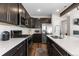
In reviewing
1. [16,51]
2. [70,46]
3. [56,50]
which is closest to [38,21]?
[56,50]

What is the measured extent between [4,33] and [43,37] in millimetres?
5402

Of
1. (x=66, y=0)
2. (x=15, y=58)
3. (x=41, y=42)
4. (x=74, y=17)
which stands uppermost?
(x=74, y=17)

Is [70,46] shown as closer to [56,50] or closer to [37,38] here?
[56,50]

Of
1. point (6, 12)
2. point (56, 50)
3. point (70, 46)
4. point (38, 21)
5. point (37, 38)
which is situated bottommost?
point (37, 38)

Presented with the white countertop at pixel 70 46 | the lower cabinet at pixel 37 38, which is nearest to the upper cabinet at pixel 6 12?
the white countertop at pixel 70 46

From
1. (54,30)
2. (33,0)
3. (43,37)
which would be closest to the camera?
(33,0)

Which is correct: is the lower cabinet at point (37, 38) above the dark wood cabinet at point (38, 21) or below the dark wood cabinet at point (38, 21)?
below

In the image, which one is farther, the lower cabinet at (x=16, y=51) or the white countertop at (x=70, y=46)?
the lower cabinet at (x=16, y=51)

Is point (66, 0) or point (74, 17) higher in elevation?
point (74, 17)

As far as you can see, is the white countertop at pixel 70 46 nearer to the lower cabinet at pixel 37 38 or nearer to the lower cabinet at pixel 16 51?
the lower cabinet at pixel 16 51

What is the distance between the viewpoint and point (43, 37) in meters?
7.58

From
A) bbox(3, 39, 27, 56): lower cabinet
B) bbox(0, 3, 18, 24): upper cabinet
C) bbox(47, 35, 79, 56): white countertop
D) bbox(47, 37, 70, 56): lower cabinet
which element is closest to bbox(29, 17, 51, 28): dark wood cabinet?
bbox(47, 37, 70, 56): lower cabinet

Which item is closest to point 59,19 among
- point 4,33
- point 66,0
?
point 4,33

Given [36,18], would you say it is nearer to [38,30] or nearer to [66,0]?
[38,30]
